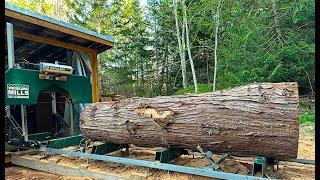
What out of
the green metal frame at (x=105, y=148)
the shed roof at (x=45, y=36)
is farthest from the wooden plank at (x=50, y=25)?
the green metal frame at (x=105, y=148)

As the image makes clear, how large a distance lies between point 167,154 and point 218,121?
Result: 36.5 inches

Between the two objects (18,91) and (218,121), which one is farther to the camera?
(18,91)

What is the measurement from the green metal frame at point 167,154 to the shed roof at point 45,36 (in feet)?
12.3

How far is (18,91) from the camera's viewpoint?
4676 mm

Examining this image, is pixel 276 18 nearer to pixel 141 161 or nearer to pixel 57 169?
pixel 141 161

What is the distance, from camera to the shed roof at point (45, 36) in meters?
5.37

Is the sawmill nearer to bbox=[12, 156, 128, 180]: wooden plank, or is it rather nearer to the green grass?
bbox=[12, 156, 128, 180]: wooden plank

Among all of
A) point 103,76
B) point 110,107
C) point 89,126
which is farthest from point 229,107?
point 103,76

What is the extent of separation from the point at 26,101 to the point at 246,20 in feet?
27.4

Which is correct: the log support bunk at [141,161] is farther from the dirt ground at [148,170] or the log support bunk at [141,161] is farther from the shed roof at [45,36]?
the shed roof at [45,36]

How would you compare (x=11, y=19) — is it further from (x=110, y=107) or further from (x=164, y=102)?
(x=164, y=102)

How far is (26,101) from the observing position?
479 cm

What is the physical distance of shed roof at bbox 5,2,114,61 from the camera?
5.37 m

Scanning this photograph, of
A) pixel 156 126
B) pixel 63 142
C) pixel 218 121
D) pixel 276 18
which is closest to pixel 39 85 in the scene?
pixel 63 142
